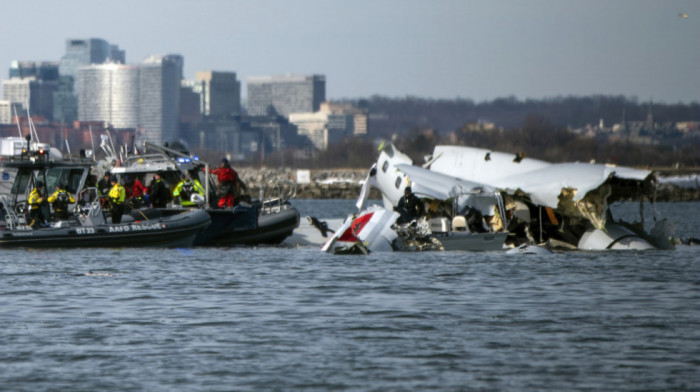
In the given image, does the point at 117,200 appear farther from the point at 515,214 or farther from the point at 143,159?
the point at 515,214

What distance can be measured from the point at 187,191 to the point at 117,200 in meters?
2.98

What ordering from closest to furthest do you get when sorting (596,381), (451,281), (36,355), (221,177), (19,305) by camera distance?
(596,381), (36,355), (19,305), (451,281), (221,177)

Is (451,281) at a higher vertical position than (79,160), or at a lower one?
lower

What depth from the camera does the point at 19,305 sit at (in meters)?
19.7

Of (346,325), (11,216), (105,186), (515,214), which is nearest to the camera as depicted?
(346,325)

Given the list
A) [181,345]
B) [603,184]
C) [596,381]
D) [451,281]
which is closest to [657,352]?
[596,381]

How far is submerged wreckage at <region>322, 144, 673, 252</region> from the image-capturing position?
102 ft

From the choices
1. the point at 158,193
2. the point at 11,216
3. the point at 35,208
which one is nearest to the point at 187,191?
the point at 158,193

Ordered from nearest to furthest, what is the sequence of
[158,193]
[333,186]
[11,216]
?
[11,216]
[158,193]
[333,186]

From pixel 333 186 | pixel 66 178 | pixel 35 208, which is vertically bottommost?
pixel 333 186

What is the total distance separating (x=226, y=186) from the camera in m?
32.4

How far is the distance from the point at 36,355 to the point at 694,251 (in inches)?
926

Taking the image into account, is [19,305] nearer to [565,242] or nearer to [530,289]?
[530,289]

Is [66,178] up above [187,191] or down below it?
above
